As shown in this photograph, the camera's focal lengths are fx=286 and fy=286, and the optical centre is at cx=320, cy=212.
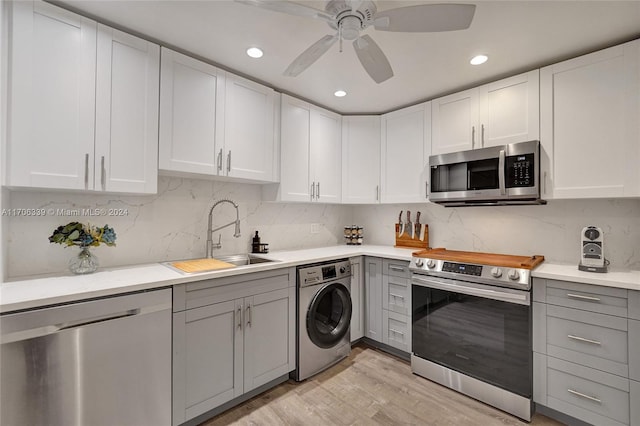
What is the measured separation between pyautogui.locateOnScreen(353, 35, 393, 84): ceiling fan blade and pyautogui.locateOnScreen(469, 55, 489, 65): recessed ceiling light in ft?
2.86

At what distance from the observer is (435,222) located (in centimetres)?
310

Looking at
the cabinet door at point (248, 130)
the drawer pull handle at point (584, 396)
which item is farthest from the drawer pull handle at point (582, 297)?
the cabinet door at point (248, 130)

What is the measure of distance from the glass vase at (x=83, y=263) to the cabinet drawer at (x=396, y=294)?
2304 mm

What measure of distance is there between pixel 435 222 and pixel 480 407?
1.66 metres

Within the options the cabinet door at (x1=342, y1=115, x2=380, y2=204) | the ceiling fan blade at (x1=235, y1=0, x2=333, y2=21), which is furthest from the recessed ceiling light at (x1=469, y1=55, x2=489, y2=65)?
the ceiling fan blade at (x1=235, y1=0, x2=333, y2=21)

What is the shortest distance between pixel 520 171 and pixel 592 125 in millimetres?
501

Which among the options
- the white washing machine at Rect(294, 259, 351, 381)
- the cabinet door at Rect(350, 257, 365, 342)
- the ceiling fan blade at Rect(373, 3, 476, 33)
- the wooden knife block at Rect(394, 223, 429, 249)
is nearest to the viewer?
the ceiling fan blade at Rect(373, 3, 476, 33)

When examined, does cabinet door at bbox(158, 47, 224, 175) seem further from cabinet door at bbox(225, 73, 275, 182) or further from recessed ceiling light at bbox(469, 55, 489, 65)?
recessed ceiling light at bbox(469, 55, 489, 65)

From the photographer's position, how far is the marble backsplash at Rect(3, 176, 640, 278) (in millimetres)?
1763

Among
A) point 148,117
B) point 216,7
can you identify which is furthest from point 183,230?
point 216,7

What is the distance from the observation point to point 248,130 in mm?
2424

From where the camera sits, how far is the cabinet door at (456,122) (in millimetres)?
2537

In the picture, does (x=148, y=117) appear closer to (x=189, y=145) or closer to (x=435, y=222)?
(x=189, y=145)

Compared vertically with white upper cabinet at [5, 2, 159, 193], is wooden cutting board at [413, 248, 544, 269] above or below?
below
